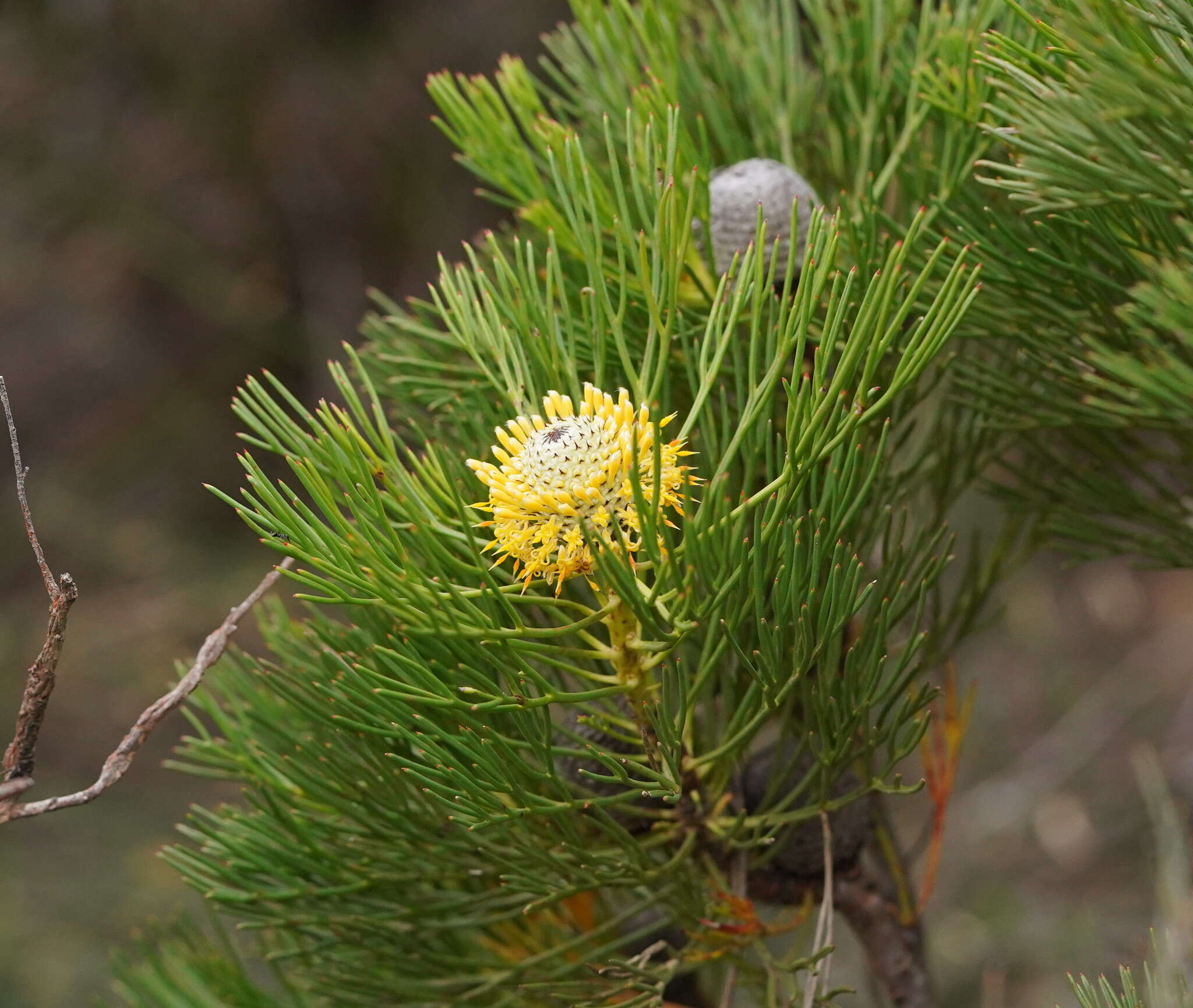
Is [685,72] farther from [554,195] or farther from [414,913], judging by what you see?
[414,913]

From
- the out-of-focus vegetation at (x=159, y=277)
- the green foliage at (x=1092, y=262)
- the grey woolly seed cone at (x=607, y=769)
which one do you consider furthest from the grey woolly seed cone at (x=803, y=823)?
the out-of-focus vegetation at (x=159, y=277)

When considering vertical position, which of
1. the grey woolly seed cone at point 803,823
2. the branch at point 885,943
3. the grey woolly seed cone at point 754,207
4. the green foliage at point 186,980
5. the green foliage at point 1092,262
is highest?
the grey woolly seed cone at point 754,207

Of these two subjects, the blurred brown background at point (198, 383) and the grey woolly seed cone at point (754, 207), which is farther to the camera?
the blurred brown background at point (198, 383)

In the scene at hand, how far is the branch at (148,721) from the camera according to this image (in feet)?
0.89

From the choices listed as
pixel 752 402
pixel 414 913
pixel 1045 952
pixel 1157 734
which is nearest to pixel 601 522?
pixel 752 402

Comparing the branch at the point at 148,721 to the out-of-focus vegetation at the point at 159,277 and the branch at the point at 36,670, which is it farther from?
the out-of-focus vegetation at the point at 159,277

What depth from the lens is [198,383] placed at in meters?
1.78

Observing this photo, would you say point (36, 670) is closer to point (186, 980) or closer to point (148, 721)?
point (148, 721)

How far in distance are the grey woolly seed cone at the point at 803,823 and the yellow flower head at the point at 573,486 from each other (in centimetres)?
11

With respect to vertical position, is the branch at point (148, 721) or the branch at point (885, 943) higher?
the branch at point (148, 721)

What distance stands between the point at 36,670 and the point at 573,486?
15cm

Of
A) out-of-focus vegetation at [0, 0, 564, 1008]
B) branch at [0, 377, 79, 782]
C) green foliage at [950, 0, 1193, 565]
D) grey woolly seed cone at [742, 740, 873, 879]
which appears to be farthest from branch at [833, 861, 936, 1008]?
out-of-focus vegetation at [0, 0, 564, 1008]

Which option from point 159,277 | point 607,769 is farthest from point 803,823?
point 159,277

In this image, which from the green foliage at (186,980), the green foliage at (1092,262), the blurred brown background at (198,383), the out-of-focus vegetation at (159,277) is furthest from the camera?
the out-of-focus vegetation at (159,277)
